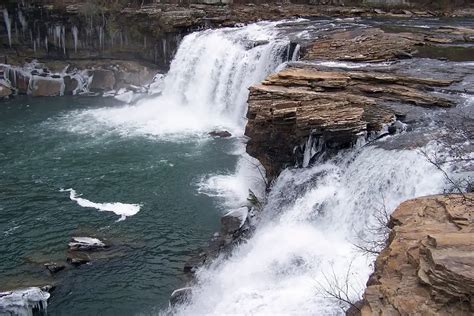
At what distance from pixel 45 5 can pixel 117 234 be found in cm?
2268

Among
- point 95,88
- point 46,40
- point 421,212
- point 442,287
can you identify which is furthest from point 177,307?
point 46,40

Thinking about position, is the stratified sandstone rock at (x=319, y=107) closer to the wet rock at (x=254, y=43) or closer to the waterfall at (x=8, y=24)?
the wet rock at (x=254, y=43)

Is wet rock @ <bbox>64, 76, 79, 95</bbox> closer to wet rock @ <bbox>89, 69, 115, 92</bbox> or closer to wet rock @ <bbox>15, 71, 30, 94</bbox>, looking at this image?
wet rock @ <bbox>89, 69, 115, 92</bbox>

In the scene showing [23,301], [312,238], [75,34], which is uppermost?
[75,34]

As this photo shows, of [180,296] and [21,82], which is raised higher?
[21,82]

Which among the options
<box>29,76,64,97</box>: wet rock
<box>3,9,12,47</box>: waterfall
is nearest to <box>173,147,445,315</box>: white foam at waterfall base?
<box>29,76,64,97</box>: wet rock

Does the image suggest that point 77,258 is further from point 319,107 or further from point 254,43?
point 254,43

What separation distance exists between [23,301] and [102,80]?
22.0 metres

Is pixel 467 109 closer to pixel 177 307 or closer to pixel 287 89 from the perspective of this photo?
pixel 287 89

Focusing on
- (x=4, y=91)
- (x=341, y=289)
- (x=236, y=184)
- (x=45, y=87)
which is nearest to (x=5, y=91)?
(x=4, y=91)

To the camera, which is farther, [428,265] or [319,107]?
[319,107]

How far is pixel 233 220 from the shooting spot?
14484 mm

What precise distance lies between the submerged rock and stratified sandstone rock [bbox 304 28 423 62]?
14.3 m

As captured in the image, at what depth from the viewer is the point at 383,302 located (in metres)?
6.57
